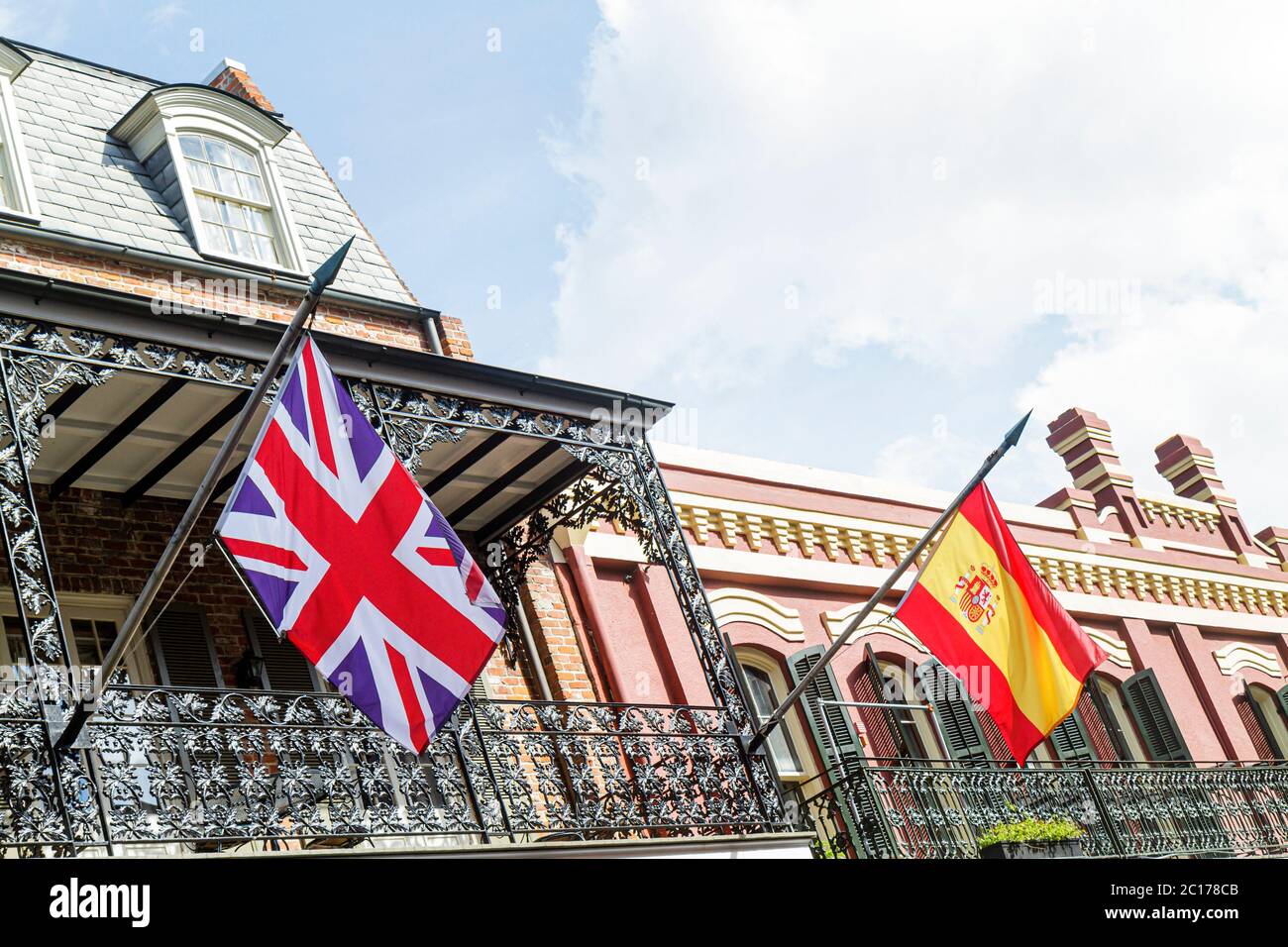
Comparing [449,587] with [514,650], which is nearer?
[449,587]

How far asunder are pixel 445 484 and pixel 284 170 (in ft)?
13.1

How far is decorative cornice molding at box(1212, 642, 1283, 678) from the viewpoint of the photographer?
20375mm

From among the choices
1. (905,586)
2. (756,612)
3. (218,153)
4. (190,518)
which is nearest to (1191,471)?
(905,586)

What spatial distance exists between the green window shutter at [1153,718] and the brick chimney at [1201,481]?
5863 millimetres

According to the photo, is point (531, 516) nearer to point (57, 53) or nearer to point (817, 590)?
point (817, 590)

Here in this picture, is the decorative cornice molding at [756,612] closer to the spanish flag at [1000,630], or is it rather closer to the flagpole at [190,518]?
the spanish flag at [1000,630]

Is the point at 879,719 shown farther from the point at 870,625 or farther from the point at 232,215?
the point at 232,215

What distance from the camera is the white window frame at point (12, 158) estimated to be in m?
11.3

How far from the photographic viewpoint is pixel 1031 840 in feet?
42.7

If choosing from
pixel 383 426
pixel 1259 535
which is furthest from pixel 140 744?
pixel 1259 535

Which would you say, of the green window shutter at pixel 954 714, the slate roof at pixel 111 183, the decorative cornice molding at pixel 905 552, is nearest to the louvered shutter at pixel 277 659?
the slate roof at pixel 111 183

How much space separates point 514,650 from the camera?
12.8 metres

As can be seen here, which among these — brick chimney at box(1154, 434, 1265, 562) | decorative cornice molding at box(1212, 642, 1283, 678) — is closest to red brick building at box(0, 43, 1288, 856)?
decorative cornice molding at box(1212, 642, 1283, 678)
